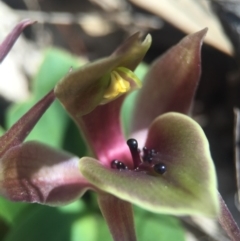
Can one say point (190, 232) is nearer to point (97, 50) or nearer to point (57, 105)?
point (57, 105)

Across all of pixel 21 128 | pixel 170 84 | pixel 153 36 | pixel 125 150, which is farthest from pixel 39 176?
pixel 153 36

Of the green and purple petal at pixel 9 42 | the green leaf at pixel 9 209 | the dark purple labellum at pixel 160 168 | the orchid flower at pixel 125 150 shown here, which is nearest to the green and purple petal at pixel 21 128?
the orchid flower at pixel 125 150

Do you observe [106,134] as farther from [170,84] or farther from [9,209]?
[9,209]

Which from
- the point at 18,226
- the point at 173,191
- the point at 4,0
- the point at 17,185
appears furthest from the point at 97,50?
the point at 173,191

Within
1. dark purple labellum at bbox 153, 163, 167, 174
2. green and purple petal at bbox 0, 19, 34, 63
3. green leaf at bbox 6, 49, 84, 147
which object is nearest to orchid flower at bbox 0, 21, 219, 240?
dark purple labellum at bbox 153, 163, 167, 174

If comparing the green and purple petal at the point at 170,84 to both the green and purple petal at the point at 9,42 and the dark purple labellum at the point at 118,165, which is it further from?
the green and purple petal at the point at 9,42

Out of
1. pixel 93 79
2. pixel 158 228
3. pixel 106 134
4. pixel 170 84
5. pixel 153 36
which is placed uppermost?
pixel 93 79
